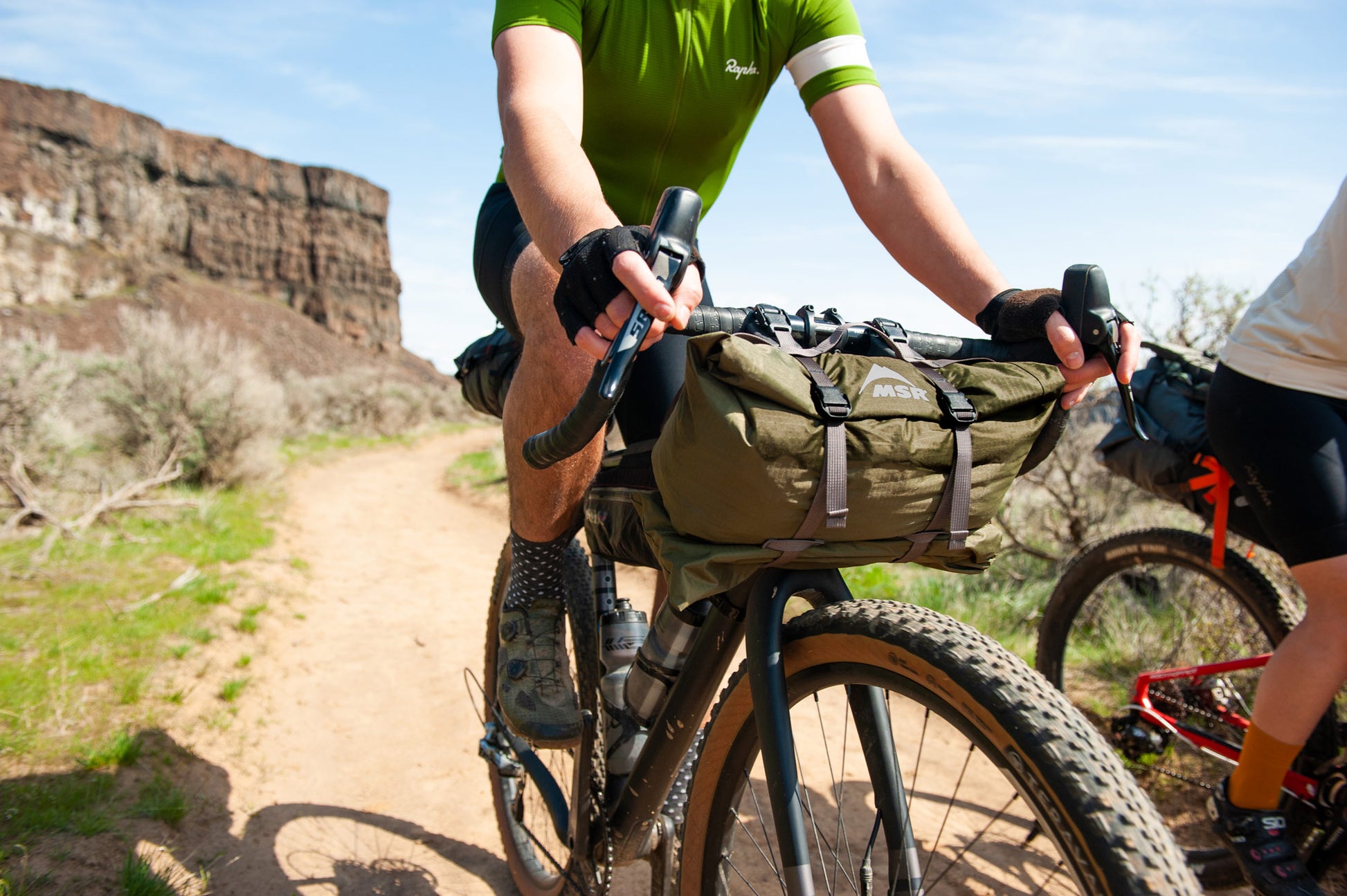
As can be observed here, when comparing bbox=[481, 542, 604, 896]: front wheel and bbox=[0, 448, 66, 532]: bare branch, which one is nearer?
bbox=[481, 542, 604, 896]: front wheel

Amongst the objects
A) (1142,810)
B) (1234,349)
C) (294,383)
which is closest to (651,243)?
(1142,810)

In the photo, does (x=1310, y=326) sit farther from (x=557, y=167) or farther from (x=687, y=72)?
(x=557, y=167)

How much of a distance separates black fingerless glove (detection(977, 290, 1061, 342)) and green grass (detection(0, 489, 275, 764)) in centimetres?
326

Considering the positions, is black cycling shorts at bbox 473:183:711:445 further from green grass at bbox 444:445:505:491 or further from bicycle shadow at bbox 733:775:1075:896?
green grass at bbox 444:445:505:491

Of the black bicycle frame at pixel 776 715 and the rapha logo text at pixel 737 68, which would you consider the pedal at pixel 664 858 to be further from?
the rapha logo text at pixel 737 68

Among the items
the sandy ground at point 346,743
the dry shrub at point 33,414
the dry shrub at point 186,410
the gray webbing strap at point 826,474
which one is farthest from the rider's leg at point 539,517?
the dry shrub at point 186,410

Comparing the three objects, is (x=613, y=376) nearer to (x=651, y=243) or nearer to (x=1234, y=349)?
(x=651, y=243)

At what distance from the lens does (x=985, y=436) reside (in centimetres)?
110

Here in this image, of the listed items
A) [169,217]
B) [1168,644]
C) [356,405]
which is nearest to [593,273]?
[1168,644]

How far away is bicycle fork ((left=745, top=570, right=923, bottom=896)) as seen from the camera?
1.18 metres

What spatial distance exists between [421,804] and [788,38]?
9.37ft

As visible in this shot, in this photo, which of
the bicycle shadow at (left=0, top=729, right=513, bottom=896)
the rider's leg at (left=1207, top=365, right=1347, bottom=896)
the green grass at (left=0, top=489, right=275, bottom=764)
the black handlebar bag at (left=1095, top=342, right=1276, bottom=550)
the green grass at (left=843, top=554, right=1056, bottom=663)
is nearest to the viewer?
the rider's leg at (left=1207, top=365, right=1347, bottom=896)

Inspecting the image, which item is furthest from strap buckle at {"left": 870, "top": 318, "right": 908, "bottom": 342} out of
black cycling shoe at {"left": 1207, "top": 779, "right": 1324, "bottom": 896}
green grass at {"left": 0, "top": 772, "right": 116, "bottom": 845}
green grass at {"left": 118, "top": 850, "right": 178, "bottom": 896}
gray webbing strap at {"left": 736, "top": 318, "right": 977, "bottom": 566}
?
green grass at {"left": 0, "top": 772, "right": 116, "bottom": 845}

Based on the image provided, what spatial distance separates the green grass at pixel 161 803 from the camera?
2590 millimetres
